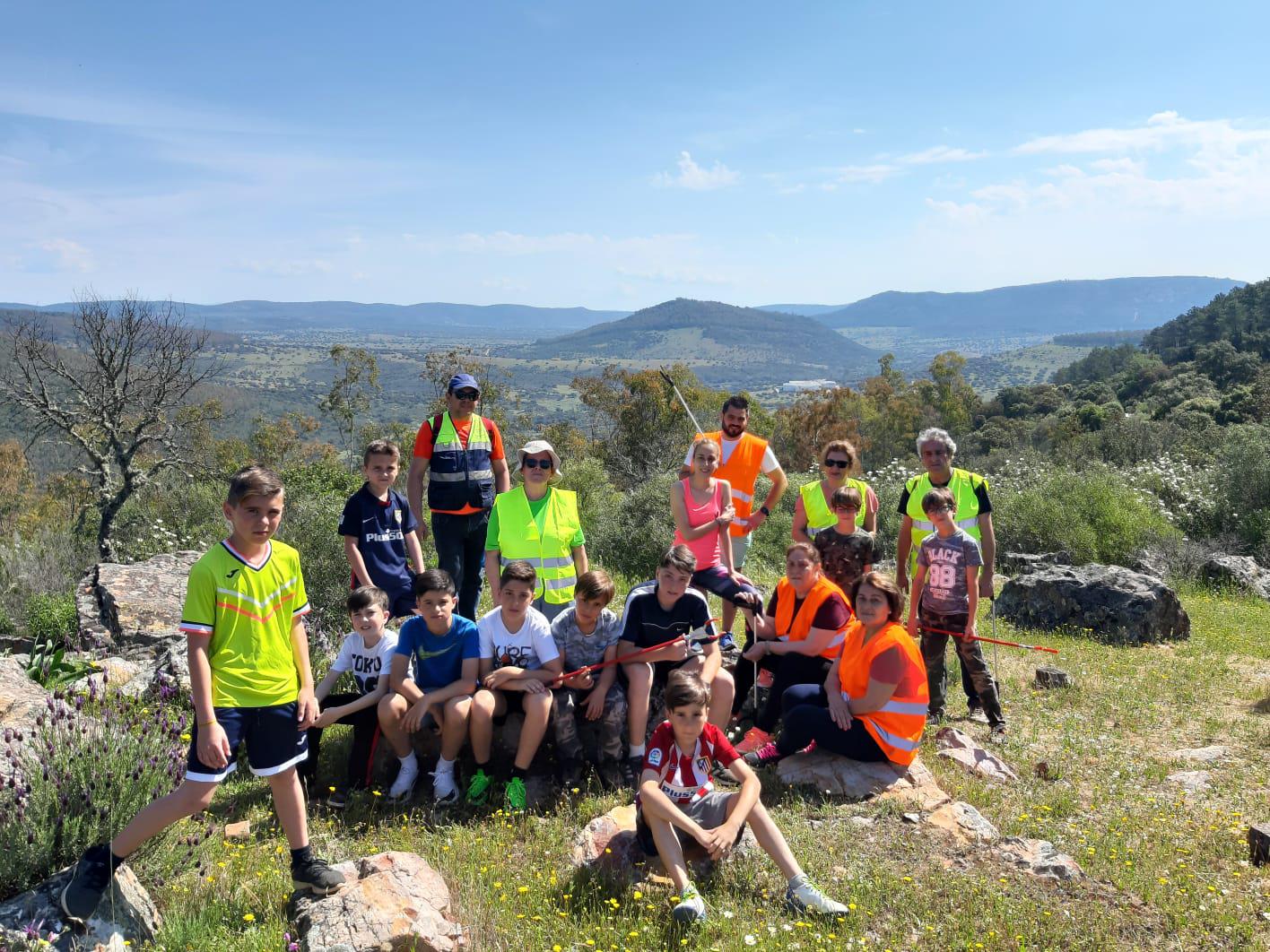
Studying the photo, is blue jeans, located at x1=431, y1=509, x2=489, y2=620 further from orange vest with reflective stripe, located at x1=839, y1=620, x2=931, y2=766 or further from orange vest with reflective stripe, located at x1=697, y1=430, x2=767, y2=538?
orange vest with reflective stripe, located at x1=839, y1=620, x2=931, y2=766

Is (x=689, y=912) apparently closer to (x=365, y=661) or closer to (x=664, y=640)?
(x=664, y=640)

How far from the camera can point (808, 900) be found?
11.8ft

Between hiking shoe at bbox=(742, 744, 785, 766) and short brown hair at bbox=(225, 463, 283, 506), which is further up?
short brown hair at bbox=(225, 463, 283, 506)

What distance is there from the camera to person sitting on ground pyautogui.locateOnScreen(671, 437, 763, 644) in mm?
6027

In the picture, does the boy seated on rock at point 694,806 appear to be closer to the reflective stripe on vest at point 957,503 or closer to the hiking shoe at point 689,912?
the hiking shoe at point 689,912

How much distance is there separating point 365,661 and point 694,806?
2.23 metres

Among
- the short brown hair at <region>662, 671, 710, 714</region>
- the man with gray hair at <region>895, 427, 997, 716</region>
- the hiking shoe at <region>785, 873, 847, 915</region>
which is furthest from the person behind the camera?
the man with gray hair at <region>895, 427, 997, 716</region>

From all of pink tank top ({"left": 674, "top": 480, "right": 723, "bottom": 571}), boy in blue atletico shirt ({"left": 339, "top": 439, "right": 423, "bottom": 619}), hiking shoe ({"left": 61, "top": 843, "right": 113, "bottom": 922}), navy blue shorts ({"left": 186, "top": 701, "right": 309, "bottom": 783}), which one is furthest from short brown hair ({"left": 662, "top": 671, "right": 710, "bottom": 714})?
boy in blue atletico shirt ({"left": 339, "top": 439, "right": 423, "bottom": 619})

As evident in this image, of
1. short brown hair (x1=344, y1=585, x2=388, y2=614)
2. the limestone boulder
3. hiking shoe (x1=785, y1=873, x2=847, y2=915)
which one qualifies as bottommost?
hiking shoe (x1=785, y1=873, x2=847, y2=915)

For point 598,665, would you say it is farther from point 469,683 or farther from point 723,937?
point 723,937

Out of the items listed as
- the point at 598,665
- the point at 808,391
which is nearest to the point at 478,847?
the point at 598,665

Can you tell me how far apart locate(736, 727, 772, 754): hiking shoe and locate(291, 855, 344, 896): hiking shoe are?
2.65 meters

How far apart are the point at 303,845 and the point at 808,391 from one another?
4881cm

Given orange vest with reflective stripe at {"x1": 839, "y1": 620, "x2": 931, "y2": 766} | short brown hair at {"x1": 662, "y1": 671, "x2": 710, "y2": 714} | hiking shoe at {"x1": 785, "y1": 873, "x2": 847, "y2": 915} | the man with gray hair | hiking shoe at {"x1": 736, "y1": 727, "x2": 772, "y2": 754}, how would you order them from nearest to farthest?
hiking shoe at {"x1": 785, "y1": 873, "x2": 847, "y2": 915}
short brown hair at {"x1": 662, "y1": 671, "x2": 710, "y2": 714}
orange vest with reflective stripe at {"x1": 839, "y1": 620, "x2": 931, "y2": 766}
hiking shoe at {"x1": 736, "y1": 727, "x2": 772, "y2": 754}
the man with gray hair
